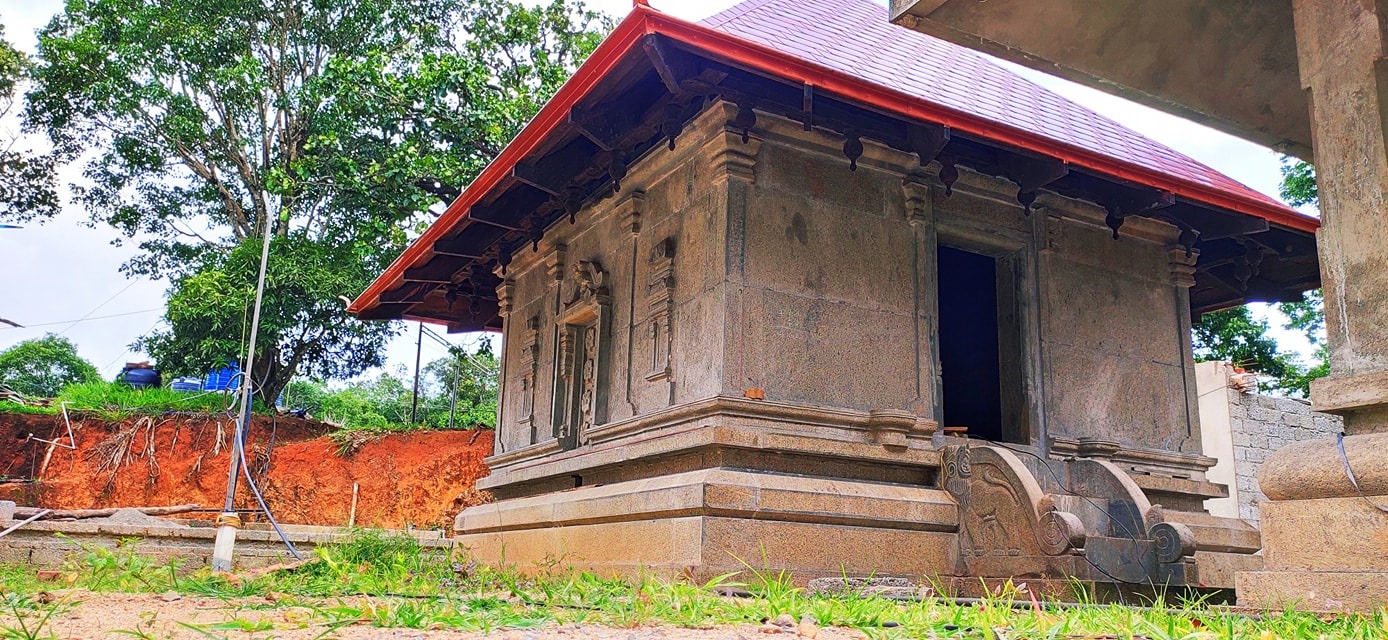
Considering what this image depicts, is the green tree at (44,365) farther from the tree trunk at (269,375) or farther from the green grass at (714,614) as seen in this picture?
the green grass at (714,614)

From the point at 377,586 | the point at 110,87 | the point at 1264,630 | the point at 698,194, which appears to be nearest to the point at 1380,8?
the point at 1264,630

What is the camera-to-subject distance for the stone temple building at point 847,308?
677 cm

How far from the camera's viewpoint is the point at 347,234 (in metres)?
21.7

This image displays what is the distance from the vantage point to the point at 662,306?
Answer: 8.00 metres

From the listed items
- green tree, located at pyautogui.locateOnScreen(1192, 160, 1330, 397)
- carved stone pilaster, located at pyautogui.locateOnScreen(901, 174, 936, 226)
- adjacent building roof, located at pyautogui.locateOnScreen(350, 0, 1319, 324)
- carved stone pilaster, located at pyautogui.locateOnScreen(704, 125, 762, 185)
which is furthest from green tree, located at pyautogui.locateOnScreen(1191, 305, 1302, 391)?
carved stone pilaster, located at pyautogui.locateOnScreen(704, 125, 762, 185)

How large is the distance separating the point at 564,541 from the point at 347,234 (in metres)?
15.2

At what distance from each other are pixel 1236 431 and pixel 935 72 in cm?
847

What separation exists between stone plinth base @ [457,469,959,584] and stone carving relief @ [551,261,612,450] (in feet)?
5.52

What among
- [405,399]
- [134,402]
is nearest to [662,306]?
[134,402]

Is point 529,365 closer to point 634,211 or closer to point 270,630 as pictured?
point 634,211

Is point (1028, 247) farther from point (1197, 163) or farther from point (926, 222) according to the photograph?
point (1197, 163)

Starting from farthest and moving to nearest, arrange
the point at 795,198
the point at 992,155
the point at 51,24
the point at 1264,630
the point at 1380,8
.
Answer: the point at 51,24 → the point at 992,155 → the point at 795,198 → the point at 1380,8 → the point at 1264,630

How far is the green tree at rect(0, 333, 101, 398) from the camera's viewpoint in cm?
3919

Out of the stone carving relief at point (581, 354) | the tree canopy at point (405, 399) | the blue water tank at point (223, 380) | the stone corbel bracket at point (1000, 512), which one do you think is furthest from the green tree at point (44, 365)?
the stone corbel bracket at point (1000, 512)
